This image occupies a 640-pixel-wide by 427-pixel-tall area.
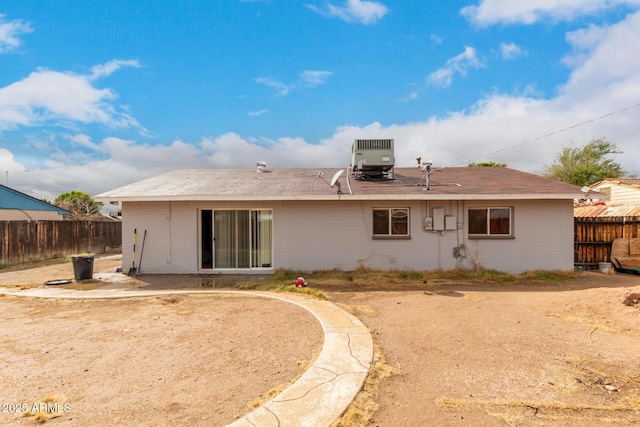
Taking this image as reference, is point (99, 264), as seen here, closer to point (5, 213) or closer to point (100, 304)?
point (100, 304)

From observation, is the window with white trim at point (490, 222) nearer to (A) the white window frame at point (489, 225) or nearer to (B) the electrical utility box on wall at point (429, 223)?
(A) the white window frame at point (489, 225)

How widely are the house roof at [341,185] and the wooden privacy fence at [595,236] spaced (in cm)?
203

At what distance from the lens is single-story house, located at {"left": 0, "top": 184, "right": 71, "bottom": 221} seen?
1925cm

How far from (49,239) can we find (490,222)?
17.8m

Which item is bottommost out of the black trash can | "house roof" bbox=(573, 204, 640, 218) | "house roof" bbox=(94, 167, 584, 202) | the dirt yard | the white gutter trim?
the dirt yard

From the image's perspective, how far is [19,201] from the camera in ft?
67.1

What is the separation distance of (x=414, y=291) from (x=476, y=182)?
515cm

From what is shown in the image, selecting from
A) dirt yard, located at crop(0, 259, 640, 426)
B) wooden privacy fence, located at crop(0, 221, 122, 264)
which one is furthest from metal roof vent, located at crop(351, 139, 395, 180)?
wooden privacy fence, located at crop(0, 221, 122, 264)

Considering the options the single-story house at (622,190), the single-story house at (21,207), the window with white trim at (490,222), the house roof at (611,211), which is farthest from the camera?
the single-story house at (21,207)

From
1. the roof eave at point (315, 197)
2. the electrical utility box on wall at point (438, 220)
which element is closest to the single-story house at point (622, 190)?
the roof eave at point (315, 197)

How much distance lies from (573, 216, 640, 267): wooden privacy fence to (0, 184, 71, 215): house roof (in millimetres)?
30025

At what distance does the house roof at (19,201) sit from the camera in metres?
19.3

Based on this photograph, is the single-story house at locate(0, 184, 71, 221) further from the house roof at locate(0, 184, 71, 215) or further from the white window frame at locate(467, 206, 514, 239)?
the white window frame at locate(467, 206, 514, 239)


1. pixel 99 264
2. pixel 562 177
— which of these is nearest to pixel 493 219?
pixel 99 264
